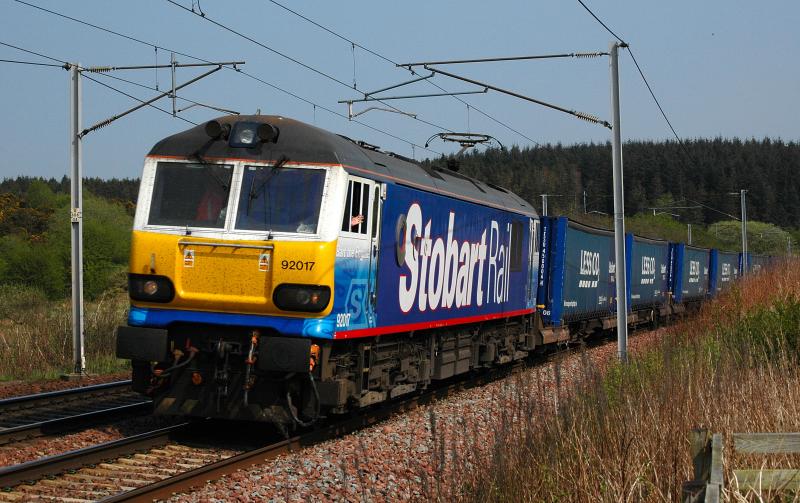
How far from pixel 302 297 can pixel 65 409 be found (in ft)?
15.1

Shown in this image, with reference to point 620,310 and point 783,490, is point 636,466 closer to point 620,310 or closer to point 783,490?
point 783,490

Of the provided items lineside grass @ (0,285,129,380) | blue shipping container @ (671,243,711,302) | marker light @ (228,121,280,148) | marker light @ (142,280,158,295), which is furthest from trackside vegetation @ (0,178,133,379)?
blue shipping container @ (671,243,711,302)

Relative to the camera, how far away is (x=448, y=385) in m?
15.9

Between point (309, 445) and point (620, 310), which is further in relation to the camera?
point (620, 310)

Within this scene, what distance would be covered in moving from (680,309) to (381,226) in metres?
24.7

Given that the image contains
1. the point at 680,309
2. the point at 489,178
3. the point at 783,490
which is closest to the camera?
the point at 783,490

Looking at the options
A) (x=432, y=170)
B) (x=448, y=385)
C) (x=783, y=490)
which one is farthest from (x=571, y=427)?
(x=448, y=385)

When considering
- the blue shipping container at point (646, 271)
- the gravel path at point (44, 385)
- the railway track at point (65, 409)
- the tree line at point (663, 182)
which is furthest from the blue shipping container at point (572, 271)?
the tree line at point (663, 182)

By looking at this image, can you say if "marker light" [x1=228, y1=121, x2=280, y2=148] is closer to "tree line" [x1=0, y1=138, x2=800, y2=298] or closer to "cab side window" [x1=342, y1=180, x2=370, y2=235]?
"cab side window" [x1=342, y1=180, x2=370, y2=235]

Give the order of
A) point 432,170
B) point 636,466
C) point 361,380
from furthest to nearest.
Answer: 1. point 432,170
2. point 361,380
3. point 636,466

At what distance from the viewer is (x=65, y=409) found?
40.5ft

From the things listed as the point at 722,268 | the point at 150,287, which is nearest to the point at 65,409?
the point at 150,287

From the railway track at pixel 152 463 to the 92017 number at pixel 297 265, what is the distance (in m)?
1.72

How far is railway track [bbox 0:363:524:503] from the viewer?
7.74 m
